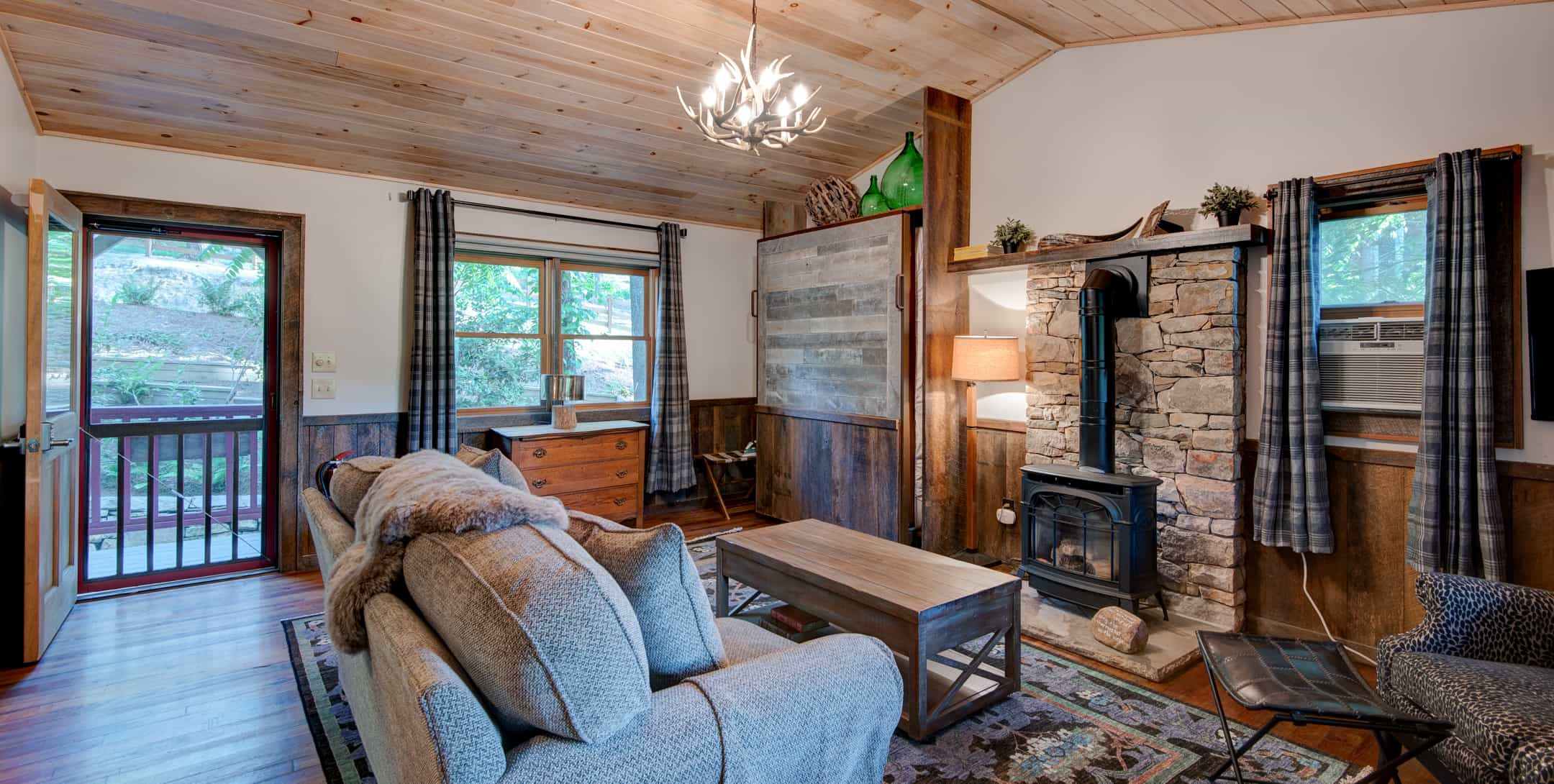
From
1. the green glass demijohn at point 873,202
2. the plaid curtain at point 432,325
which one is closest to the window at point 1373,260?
the green glass demijohn at point 873,202

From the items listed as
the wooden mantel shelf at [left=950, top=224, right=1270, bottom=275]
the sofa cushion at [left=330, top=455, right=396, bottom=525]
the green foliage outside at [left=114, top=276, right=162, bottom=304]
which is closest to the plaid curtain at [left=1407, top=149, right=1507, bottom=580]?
the wooden mantel shelf at [left=950, top=224, right=1270, bottom=275]

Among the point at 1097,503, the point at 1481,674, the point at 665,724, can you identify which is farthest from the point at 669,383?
the point at 1481,674

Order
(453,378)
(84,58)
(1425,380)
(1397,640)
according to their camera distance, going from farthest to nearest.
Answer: (453,378), (84,58), (1425,380), (1397,640)

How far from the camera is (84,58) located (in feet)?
10.2

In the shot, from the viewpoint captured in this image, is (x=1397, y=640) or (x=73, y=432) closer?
(x=1397, y=640)

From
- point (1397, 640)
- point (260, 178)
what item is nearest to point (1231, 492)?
point (1397, 640)

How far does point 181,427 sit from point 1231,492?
527 centimetres

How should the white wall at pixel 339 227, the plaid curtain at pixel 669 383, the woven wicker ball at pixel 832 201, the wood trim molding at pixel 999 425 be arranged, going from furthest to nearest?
1. the plaid curtain at pixel 669 383
2. the woven wicker ball at pixel 832 201
3. the wood trim molding at pixel 999 425
4. the white wall at pixel 339 227

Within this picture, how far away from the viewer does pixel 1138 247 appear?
3.43 metres

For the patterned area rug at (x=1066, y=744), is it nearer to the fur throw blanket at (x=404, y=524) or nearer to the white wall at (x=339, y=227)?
the fur throw blanket at (x=404, y=524)

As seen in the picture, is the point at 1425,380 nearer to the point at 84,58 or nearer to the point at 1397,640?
the point at 1397,640

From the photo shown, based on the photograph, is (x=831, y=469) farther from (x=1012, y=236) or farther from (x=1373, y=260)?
(x=1373, y=260)

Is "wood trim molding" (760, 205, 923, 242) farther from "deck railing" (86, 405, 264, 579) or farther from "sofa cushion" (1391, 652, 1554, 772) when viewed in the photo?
"deck railing" (86, 405, 264, 579)

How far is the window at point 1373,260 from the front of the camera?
2.93 meters
